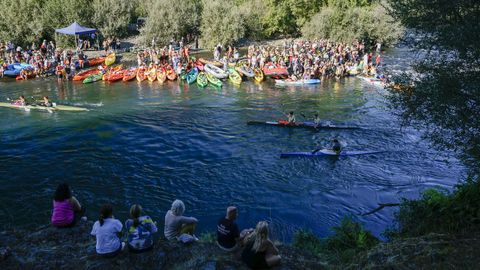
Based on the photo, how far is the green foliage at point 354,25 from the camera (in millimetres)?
45531

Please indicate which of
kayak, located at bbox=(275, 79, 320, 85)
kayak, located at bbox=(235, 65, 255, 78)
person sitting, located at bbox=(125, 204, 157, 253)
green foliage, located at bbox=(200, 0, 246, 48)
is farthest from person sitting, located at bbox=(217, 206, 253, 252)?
green foliage, located at bbox=(200, 0, 246, 48)

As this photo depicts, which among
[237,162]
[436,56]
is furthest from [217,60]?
[436,56]

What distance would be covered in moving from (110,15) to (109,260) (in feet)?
135

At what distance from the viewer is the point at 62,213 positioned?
9602 millimetres

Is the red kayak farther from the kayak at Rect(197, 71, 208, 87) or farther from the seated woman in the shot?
the seated woman

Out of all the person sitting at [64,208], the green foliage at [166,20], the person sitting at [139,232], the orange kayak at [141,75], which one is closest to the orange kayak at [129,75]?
the orange kayak at [141,75]

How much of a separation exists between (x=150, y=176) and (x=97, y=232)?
8296 millimetres

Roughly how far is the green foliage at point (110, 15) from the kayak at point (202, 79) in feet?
55.2

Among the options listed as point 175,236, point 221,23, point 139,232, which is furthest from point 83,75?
point 139,232

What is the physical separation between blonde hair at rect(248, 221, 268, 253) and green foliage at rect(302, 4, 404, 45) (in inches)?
1638

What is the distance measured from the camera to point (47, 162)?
1788cm

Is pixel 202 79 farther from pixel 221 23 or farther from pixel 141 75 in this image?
pixel 221 23

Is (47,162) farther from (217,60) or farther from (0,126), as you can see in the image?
(217,60)

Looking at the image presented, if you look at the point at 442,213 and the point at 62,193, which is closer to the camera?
the point at 62,193
